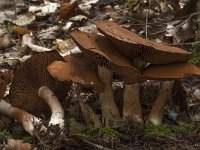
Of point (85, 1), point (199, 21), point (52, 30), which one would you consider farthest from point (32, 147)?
point (85, 1)

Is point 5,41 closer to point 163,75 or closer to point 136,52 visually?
point 136,52

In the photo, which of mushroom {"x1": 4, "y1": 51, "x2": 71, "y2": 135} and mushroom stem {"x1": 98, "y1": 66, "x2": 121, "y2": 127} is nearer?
mushroom stem {"x1": 98, "y1": 66, "x2": 121, "y2": 127}

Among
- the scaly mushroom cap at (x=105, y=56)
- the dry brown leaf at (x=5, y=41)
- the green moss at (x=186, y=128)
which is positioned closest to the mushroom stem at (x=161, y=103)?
the green moss at (x=186, y=128)

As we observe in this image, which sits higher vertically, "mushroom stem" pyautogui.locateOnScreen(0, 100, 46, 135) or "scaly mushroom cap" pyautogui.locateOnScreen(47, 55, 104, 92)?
"scaly mushroom cap" pyautogui.locateOnScreen(47, 55, 104, 92)

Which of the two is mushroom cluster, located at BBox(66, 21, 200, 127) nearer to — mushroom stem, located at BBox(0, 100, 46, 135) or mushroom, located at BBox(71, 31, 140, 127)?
mushroom, located at BBox(71, 31, 140, 127)

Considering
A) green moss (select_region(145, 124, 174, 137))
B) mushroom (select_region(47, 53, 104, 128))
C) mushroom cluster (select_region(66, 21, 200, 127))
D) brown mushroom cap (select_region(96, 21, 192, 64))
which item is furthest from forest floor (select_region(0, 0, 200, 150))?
brown mushroom cap (select_region(96, 21, 192, 64))

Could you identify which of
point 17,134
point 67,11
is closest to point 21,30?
point 67,11

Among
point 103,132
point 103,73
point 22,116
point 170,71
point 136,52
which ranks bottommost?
point 22,116

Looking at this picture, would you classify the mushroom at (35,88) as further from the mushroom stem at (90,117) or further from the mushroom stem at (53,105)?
the mushroom stem at (90,117)
